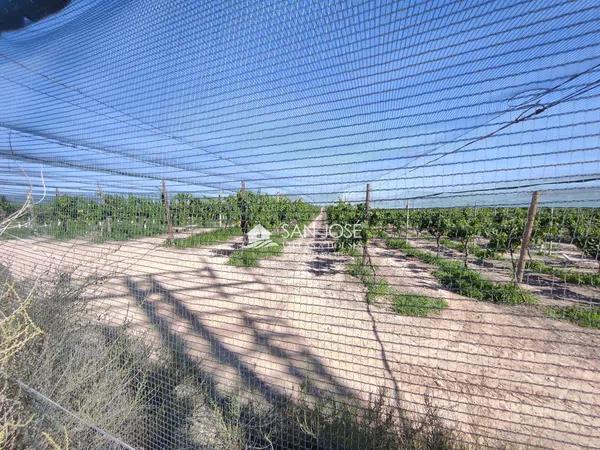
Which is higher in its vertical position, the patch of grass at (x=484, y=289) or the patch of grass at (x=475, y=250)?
the patch of grass at (x=475, y=250)

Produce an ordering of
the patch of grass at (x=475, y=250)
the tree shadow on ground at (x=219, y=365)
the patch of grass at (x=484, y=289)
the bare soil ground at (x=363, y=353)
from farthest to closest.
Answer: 1. the patch of grass at (x=475, y=250)
2. the patch of grass at (x=484, y=289)
3. the bare soil ground at (x=363, y=353)
4. the tree shadow on ground at (x=219, y=365)

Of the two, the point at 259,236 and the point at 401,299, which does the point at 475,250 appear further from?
the point at 259,236

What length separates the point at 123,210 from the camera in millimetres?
2527

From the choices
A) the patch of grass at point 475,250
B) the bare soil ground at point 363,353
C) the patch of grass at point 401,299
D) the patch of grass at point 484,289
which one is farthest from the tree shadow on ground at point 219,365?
the patch of grass at point 475,250

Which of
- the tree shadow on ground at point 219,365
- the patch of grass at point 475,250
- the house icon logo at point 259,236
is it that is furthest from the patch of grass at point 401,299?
the patch of grass at point 475,250

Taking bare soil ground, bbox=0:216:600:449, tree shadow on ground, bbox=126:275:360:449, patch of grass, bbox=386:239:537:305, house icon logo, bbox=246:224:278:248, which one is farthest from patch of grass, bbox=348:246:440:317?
house icon logo, bbox=246:224:278:248

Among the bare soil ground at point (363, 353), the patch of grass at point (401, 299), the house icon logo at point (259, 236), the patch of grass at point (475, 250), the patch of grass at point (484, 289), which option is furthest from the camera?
the patch of grass at point (475, 250)

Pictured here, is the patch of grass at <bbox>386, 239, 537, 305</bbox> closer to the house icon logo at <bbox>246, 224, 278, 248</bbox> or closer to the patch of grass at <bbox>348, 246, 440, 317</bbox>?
the patch of grass at <bbox>348, 246, 440, 317</bbox>

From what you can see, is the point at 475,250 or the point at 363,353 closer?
the point at 363,353

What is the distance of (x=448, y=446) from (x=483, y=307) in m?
3.26

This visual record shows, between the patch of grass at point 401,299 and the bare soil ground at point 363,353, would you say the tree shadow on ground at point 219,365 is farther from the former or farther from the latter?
the patch of grass at point 401,299

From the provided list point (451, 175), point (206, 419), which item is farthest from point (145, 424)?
point (451, 175)

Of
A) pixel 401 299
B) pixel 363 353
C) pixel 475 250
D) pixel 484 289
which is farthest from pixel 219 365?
pixel 475 250

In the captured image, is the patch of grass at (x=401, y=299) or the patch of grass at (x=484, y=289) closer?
the patch of grass at (x=401, y=299)
